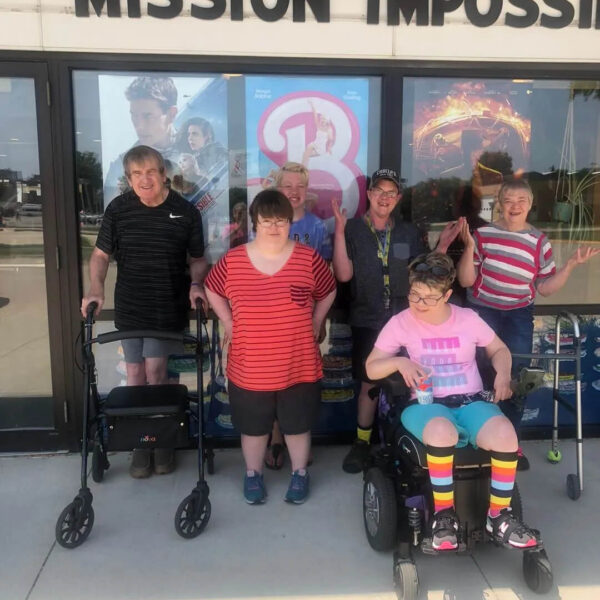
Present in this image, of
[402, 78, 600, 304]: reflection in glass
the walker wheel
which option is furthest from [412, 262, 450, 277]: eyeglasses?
the walker wheel

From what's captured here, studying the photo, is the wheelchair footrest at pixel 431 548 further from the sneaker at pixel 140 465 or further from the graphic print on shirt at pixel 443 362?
the sneaker at pixel 140 465

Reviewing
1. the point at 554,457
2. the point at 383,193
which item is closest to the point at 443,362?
the point at 383,193

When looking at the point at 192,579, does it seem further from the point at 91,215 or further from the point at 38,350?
the point at 91,215

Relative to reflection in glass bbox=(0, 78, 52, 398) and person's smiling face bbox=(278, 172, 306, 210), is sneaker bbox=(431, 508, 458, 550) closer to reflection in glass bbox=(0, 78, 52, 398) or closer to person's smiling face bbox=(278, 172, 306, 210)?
person's smiling face bbox=(278, 172, 306, 210)

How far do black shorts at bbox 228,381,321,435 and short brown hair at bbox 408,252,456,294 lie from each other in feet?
2.91

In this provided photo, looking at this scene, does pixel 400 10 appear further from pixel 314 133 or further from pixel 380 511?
pixel 380 511

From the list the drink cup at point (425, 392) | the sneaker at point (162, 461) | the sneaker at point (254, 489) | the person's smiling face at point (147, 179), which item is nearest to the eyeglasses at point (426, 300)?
the drink cup at point (425, 392)

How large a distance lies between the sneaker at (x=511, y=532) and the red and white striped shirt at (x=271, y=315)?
1.19 m

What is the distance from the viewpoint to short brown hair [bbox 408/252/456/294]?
282 centimetres

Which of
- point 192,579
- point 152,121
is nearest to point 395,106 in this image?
point 152,121

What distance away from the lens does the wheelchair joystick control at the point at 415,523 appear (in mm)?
2648

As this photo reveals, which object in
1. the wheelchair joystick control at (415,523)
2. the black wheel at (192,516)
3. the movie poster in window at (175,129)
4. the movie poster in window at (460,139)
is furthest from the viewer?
the movie poster in window at (460,139)

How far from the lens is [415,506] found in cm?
271

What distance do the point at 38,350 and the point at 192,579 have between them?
1981mm
